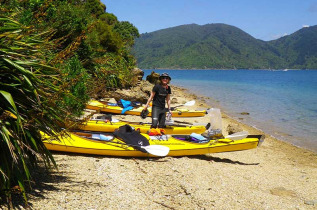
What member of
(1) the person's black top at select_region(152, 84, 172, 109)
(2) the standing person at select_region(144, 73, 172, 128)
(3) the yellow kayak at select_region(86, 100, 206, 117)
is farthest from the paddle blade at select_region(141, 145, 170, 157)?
(3) the yellow kayak at select_region(86, 100, 206, 117)

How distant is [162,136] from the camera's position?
24.6ft

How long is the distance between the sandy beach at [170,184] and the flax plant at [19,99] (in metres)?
0.70

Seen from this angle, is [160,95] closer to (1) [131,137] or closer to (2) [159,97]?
(2) [159,97]

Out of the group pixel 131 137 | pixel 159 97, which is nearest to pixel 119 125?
pixel 159 97

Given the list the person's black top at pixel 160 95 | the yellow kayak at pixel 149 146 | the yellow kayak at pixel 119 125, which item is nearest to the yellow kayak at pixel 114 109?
the yellow kayak at pixel 119 125

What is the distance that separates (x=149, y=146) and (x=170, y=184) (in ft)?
4.88

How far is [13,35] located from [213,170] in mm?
5121

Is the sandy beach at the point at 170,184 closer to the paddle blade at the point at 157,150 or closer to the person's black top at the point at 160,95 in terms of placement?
the paddle blade at the point at 157,150

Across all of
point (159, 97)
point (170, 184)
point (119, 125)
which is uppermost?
point (159, 97)

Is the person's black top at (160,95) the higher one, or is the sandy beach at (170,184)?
the person's black top at (160,95)

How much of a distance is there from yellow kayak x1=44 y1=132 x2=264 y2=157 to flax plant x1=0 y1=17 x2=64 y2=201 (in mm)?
2396

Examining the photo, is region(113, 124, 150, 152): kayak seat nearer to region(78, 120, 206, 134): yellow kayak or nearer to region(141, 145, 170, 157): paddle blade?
region(141, 145, 170, 157): paddle blade

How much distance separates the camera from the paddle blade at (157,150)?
6310 millimetres

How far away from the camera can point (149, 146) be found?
6523 mm
